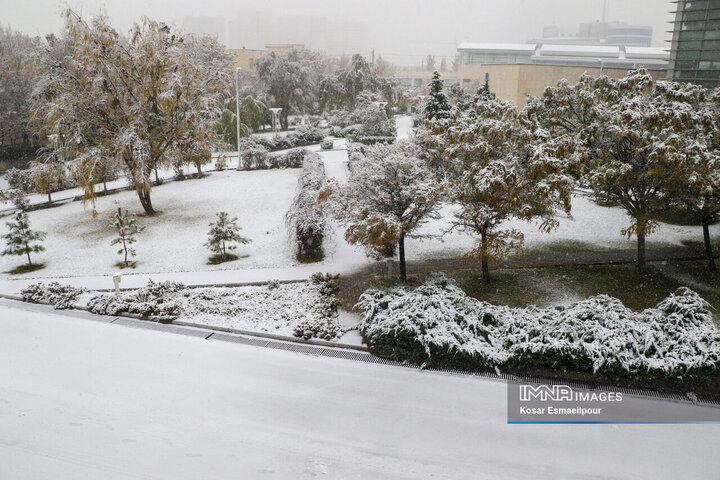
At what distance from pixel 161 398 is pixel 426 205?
20.8ft

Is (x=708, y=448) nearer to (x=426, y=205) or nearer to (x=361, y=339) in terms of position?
(x=361, y=339)

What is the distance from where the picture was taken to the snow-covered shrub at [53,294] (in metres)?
11.2

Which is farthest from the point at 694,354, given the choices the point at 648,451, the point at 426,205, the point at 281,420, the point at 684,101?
the point at 684,101

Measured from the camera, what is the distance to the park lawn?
11.2m

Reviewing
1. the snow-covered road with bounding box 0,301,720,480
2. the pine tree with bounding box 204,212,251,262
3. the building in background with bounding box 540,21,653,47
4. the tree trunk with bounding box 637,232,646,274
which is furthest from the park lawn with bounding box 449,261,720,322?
the building in background with bounding box 540,21,653,47

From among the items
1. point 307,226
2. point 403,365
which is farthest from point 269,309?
point 403,365

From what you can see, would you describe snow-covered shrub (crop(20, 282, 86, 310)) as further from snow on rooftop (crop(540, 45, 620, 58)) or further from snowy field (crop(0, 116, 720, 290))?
snow on rooftop (crop(540, 45, 620, 58))

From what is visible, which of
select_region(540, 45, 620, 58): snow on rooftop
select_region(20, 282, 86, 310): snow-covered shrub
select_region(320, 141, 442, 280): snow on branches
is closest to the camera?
select_region(320, 141, 442, 280): snow on branches

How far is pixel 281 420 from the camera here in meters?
7.20

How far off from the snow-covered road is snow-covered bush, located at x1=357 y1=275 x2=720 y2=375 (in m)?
0.51

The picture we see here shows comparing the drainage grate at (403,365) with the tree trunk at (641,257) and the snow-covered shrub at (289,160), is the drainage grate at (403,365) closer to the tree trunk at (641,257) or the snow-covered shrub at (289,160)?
the tree trunk at (641,257)

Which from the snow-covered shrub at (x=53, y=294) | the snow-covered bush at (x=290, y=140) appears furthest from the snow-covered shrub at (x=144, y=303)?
the snow-covered bush at (x=290, y=140)

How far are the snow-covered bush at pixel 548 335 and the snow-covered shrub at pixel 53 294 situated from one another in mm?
6869

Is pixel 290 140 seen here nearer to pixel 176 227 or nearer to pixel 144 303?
pixel 176 227
